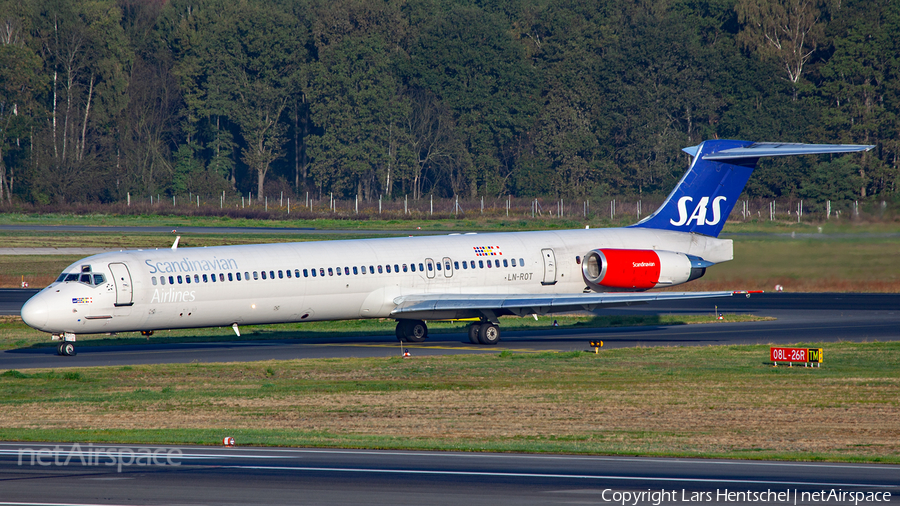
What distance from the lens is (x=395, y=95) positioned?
117 m

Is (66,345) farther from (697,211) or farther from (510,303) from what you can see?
(697,211)

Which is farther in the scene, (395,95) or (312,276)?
(395,95)

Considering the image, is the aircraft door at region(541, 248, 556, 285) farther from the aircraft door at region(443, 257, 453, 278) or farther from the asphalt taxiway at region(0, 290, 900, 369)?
the aircraft door at region(443, 257, 453, 278)

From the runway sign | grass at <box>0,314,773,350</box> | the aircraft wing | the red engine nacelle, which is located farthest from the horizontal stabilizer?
the runway sign

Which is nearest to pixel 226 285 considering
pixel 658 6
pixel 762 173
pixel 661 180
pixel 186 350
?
pixel 186 350

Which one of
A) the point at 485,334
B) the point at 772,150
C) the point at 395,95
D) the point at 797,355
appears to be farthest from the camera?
the point at 395,95

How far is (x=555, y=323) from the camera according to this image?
136 ft

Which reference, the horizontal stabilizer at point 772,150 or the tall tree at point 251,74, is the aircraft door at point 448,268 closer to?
the horizontal stabilizer at point 772,150

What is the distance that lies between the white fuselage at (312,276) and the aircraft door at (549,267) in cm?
5

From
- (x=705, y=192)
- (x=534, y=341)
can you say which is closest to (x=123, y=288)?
(x=534, y=341)

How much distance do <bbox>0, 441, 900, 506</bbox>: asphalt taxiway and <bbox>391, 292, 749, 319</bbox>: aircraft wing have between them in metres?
15.8

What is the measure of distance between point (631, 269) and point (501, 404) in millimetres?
14489

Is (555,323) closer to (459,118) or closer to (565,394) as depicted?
(565,394)

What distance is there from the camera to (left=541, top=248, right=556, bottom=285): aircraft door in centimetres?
3606
